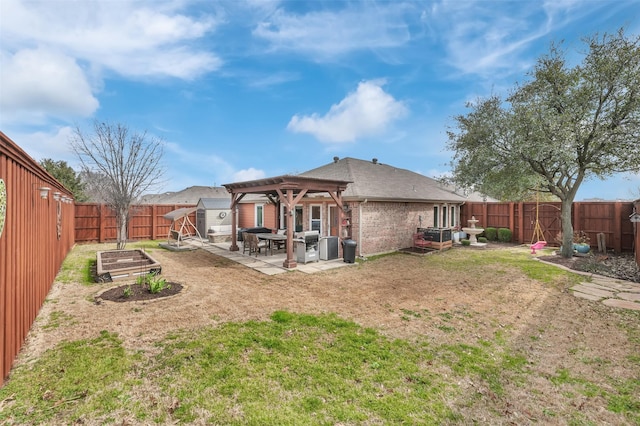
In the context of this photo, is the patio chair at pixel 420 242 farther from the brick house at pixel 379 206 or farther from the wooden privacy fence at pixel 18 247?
the wooden privacy fence at pixel 18 247

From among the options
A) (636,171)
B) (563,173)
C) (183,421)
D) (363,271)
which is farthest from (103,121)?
(636,171)

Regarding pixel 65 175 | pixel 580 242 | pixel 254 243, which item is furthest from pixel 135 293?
pixel 65 175

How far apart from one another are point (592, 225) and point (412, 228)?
804cm

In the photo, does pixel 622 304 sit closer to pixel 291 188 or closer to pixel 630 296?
pixel 630 296

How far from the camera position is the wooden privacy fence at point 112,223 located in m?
16.5

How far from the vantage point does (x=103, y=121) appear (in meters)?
13.9

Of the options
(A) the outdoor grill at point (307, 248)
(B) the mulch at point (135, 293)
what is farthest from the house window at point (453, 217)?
(B) the mulch at point (135, 293)

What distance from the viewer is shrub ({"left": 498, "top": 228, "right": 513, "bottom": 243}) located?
54.1 feet

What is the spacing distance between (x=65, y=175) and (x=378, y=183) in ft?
92.3

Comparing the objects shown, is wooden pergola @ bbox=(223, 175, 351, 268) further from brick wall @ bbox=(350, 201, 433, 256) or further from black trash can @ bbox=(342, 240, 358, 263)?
black trash can @ bbox=(342, 240, 358, 263)

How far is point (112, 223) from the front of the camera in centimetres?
1717

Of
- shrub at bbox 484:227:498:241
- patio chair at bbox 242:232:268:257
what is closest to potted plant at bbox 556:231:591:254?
shrub at bbox 484:227:498:241

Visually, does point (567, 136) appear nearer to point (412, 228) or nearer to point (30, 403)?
point (412, 228)

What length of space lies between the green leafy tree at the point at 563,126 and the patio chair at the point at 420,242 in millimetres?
3434
